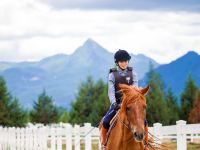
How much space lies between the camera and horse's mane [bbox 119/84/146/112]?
938 centimetres

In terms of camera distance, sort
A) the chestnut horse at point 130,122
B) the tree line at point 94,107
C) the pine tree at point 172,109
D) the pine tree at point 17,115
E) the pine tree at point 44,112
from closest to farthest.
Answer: the chestnut horse at point 130,122 < the tree line at point 94,107 < the pine tree at point 17,115 < the pine tree at point 172,109 < the pine tree at point 44,112

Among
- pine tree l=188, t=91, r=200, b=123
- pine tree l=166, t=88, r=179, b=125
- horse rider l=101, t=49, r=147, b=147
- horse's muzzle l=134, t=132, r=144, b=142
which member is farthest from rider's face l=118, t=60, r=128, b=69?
pine tree l=166, t=88, r=179, b=125

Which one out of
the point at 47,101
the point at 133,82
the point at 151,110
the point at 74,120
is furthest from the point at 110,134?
the point at 47,101

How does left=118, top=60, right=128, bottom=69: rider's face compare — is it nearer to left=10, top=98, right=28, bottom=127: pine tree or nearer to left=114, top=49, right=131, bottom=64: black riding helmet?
left=114, top=49, right=131, bottom=64: black riding helmet

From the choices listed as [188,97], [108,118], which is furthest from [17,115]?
[108,118]

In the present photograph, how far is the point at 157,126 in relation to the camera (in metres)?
14.2

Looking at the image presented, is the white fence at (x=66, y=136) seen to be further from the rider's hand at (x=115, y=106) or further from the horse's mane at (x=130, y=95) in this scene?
the horse's mane at (x=130, y=95)

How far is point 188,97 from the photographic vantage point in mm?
76875

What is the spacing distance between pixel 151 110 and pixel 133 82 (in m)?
58.9

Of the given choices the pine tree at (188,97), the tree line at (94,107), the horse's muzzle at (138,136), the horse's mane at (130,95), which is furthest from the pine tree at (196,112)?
the horse's muzzle at (138,136)

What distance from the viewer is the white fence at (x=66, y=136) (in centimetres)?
1268

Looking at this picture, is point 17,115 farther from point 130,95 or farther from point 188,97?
point 130,95

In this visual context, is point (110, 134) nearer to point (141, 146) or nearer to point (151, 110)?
point (141, 146)

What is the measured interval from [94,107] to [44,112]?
15.0m
